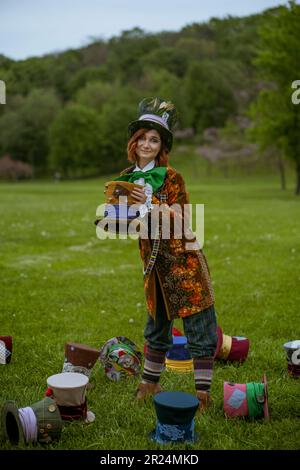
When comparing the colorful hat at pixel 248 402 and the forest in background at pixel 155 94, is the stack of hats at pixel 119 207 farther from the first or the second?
the forest in background at pixel 155 94

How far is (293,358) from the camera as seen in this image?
4.92 m

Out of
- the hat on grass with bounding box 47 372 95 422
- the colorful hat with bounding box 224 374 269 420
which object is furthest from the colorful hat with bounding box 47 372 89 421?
the colorful hat with bounding box 224 374 269 420

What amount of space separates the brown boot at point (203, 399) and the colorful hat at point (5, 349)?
200 cm

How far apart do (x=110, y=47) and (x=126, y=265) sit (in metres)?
124

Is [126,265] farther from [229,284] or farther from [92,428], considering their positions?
[92,428]

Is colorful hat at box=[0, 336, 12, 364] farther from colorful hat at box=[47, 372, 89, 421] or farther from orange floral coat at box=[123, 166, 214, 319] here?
orange floral coat at box=[123, 166, 214, 319]

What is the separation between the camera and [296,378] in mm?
4969

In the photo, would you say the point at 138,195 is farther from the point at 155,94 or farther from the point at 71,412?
the point at 155,94

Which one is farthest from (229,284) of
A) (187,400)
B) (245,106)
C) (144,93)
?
(144,93)

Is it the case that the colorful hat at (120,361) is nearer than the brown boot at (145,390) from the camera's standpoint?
No

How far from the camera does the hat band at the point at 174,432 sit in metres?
3.67

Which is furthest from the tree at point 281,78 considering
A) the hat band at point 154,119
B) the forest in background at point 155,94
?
the hat band at point 154,119

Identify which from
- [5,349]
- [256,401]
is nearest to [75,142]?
[5,349]

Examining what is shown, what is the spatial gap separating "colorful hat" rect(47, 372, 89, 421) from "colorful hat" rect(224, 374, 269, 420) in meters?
1.05
